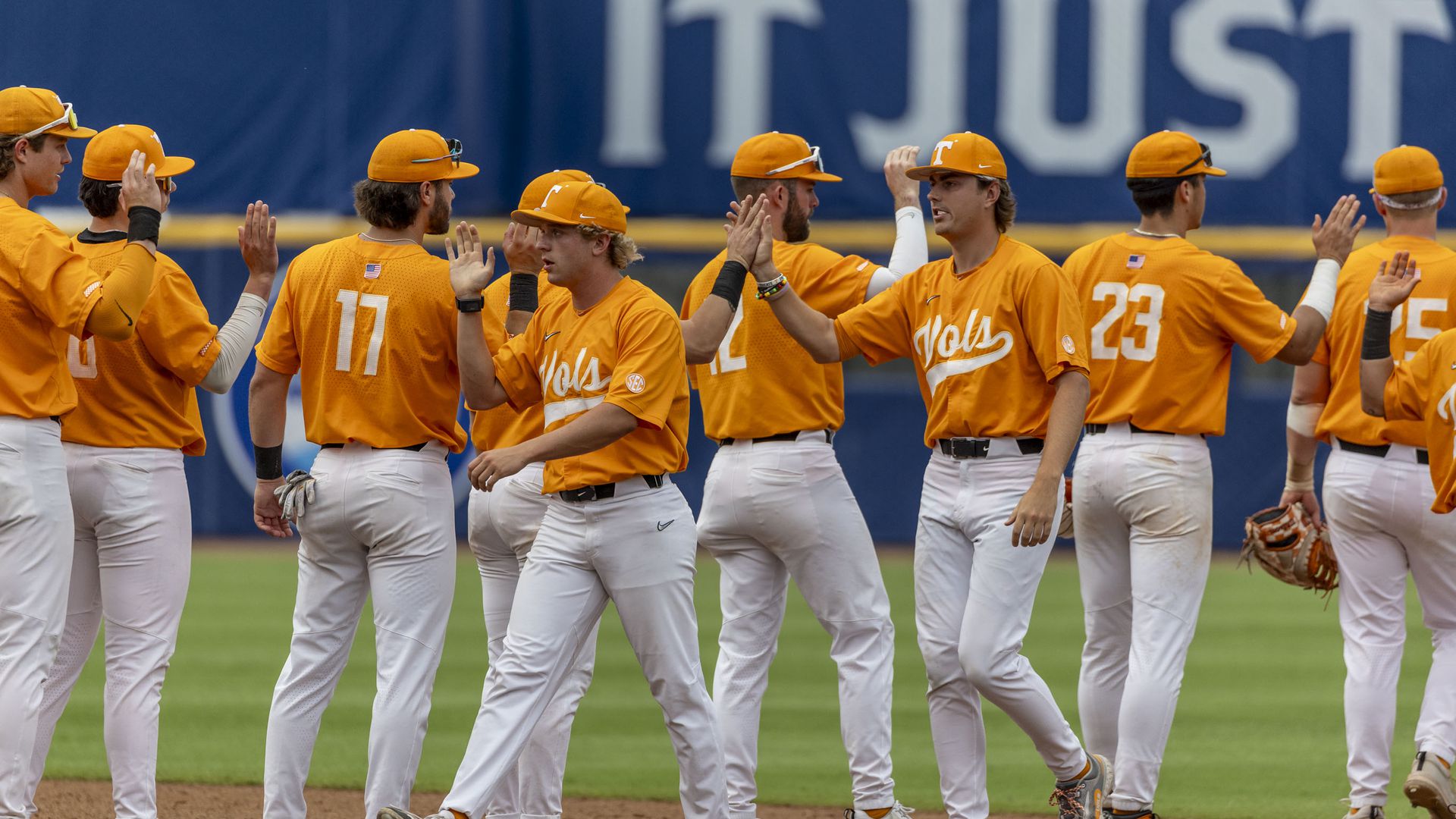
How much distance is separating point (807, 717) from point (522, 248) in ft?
13.4

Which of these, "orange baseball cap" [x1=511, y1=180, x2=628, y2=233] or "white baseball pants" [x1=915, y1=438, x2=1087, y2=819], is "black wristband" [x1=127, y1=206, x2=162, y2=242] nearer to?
"orange baseball cap" [x1=511, y1=180, x2=628, y2=233]

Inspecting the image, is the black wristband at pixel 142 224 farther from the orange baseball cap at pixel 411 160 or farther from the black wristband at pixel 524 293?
the black wristband at pixel 524 293

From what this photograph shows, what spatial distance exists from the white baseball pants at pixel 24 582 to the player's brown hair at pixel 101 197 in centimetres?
88

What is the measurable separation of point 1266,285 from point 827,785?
11.4 meters

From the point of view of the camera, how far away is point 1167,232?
6.21m

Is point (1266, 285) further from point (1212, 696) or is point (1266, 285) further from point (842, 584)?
point (842, 584)

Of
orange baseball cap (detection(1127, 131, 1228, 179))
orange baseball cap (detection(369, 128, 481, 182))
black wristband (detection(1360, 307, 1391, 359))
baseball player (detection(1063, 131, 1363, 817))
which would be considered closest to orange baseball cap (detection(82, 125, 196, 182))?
orange baseball cap (detection(369, 128, 481, 182))

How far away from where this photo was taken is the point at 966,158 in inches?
231

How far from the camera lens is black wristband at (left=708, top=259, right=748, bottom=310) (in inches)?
223

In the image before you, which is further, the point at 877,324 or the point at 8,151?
the point at 877,324

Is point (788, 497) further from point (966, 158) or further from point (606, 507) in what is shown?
point (966, 158)

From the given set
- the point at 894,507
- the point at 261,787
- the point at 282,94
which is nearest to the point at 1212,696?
the point at 261,787

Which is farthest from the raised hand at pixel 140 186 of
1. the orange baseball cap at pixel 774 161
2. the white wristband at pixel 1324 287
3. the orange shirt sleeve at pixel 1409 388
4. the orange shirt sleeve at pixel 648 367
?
the orange shirt sleeve at pixel 1409 388

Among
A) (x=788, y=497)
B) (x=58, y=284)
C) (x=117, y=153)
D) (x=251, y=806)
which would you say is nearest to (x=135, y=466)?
(x=58, y=284)
